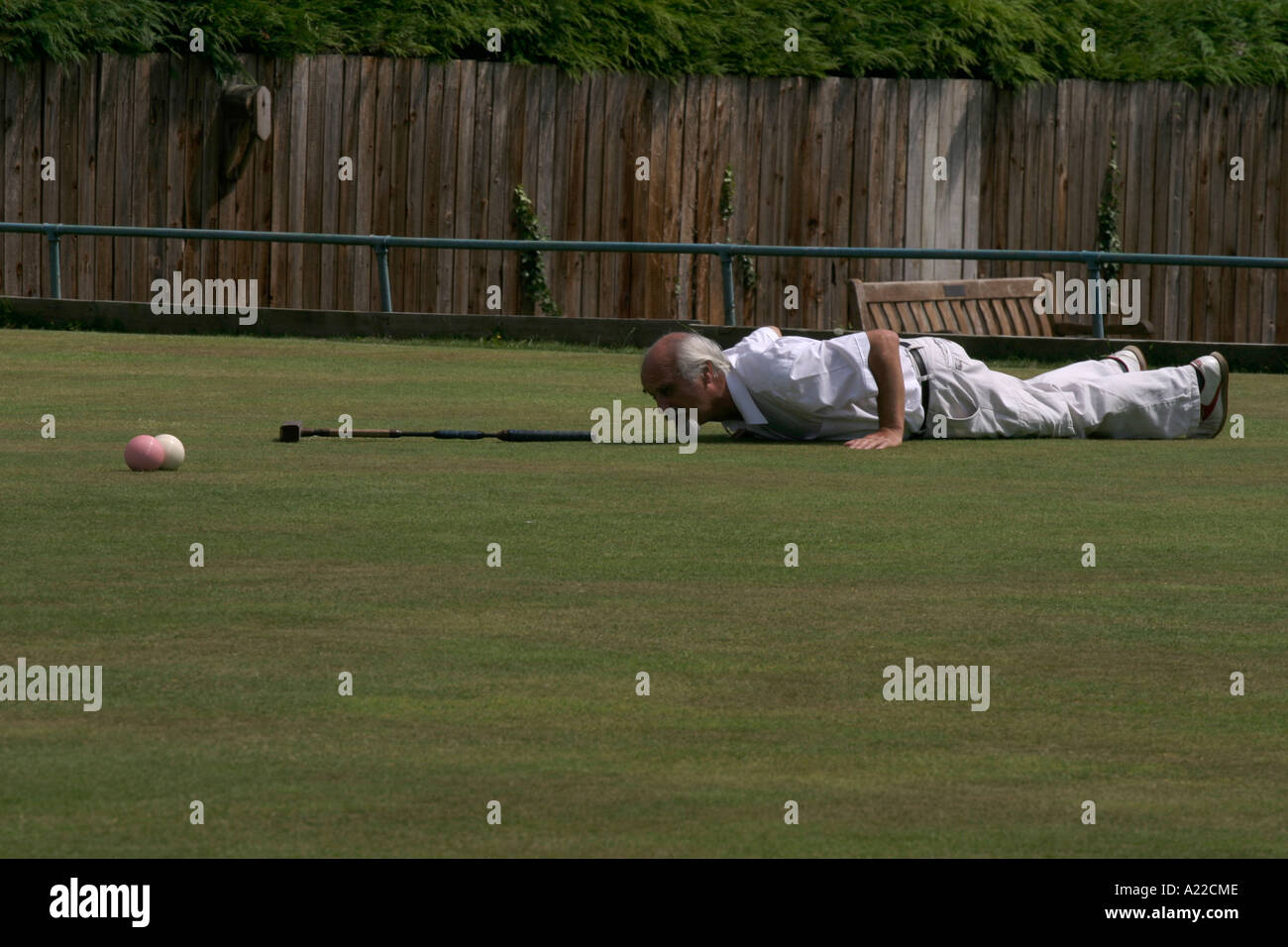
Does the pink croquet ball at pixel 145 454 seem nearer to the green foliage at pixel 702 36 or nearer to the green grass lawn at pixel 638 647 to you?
the green grass lawn at pixel 638 647

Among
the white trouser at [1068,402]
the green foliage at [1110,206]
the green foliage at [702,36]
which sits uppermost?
the green foliage at [702,36]

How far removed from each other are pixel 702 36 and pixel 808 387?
1205cm

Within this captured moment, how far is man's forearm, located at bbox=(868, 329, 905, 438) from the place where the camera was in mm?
10922

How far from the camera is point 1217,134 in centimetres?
2273

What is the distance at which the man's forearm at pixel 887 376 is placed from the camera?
35.8 ft

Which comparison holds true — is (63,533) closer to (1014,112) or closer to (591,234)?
(591,234)

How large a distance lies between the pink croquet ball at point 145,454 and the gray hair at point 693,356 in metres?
2.68

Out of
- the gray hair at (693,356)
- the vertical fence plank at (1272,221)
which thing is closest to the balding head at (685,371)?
the gray hair at (693,356)

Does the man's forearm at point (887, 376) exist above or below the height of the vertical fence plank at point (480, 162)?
below

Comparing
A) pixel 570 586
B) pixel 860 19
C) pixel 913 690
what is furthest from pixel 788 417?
pixel 860 19

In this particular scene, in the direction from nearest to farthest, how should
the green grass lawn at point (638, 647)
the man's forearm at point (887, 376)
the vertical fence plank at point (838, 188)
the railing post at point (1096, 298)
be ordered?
the green grass lawn at point (638, 647), the man's forearm at point (887, 376), the railing post at point (1096, 298), the vertical fence plank at point (838, 188)

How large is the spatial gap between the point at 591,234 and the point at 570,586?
1526 centimetres

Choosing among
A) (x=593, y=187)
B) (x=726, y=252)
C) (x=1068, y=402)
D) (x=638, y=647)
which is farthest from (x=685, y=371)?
(x=593, y=187)

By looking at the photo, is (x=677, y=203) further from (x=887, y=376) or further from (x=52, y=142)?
(x=887, y=376)
